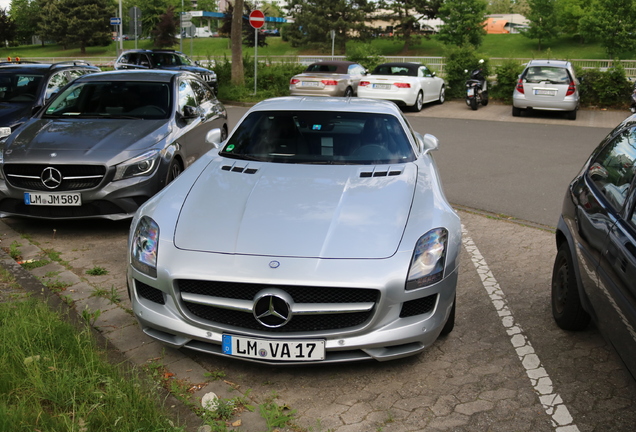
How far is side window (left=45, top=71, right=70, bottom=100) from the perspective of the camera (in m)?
10.6

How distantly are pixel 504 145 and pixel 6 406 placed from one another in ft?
40.6

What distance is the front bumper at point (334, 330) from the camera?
3795 millimetres

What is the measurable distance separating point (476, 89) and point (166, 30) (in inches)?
2282

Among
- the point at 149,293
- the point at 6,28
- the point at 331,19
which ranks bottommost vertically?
the point at 149,293

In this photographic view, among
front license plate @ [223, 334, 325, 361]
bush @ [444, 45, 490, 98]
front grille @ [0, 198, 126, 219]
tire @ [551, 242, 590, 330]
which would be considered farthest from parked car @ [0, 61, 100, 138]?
bush @ [444, 45, 490, 98]

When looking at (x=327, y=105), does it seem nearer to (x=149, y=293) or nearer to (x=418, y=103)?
(x=149, y=293)

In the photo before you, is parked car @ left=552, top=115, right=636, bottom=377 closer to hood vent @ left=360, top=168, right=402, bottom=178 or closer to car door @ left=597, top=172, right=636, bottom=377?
car door @ left=597, top=172, right=636, bottom=377

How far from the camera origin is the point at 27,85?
10.7 metres

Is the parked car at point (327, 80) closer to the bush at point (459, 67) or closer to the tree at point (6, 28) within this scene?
the bush at point (459, 67)

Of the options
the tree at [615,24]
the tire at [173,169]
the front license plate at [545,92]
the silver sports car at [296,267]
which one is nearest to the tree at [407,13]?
the tree at [615,24]

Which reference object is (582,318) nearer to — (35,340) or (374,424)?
(374,424)

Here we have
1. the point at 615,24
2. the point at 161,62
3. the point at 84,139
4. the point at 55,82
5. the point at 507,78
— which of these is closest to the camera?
the point at 84,139

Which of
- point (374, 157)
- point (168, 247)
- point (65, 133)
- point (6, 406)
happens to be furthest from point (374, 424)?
point (65, 133)

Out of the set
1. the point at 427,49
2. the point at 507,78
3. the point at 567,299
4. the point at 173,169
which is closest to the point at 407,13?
the point at 427,49
